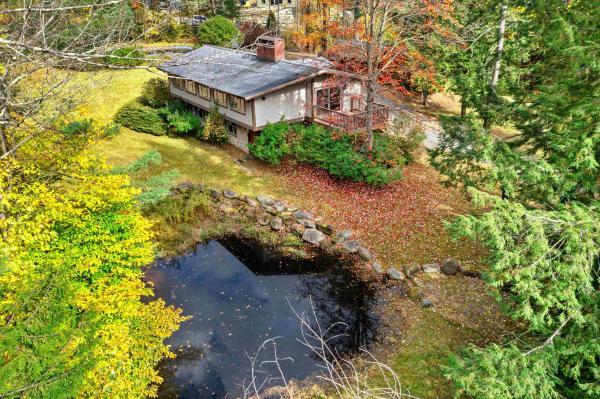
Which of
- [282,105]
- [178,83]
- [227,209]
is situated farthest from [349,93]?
[178,83]

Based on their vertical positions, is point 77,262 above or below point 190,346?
above

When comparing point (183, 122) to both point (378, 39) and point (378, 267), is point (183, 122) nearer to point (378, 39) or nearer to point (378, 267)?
point (378, 39)

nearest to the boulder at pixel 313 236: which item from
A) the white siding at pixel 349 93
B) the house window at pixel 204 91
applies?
the white siding at pixel 349 93

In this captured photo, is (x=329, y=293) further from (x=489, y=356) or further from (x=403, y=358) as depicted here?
(x=489, y=356)

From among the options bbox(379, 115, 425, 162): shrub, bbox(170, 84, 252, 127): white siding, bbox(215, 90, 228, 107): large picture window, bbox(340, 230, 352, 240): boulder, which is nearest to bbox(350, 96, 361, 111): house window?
bbox(379, 115, 425, 162): shrub

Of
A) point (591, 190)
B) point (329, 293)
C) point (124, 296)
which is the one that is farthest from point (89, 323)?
point (591, 190)

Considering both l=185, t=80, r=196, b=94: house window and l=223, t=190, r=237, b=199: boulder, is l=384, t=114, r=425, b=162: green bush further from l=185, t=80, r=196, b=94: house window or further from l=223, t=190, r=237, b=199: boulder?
l=185, t=80, r=196, b=94: house window

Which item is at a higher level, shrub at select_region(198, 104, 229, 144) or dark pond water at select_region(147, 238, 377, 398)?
shrub at select_region(198, 104, 229, 144)
